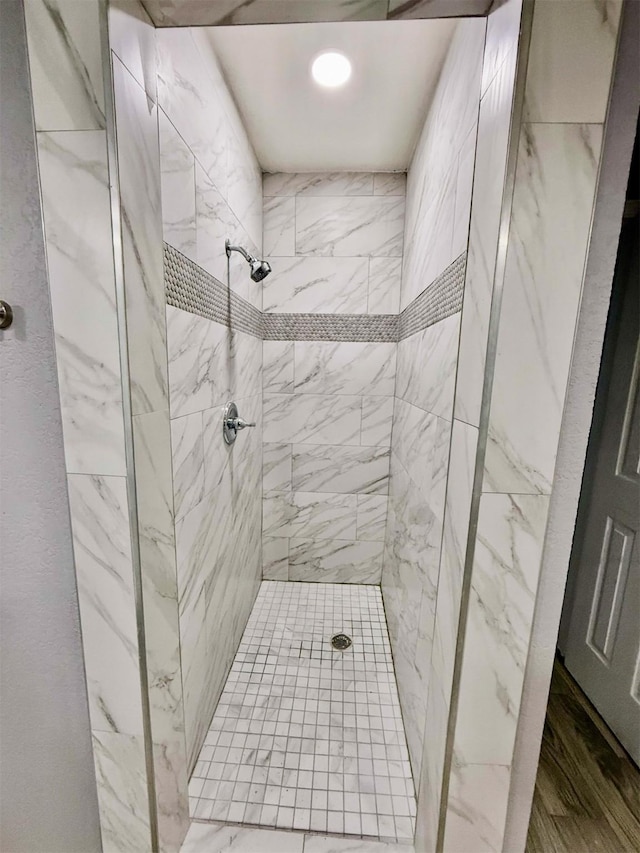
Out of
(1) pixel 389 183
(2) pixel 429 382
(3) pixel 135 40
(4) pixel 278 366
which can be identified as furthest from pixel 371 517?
(3) pixel 135 40

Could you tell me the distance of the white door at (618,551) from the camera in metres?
1.36

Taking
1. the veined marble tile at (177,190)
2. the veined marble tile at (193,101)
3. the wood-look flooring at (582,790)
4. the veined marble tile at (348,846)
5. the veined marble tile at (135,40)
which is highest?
the veined marble tile at (193,101)

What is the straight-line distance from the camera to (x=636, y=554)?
1353 millimetres

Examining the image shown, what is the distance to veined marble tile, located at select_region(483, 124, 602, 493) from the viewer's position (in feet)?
2.12

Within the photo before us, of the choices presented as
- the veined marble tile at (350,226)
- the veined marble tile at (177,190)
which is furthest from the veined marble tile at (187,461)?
the veined marble tile at (350,226)

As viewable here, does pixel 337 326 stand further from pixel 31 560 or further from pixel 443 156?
pixel 31 560

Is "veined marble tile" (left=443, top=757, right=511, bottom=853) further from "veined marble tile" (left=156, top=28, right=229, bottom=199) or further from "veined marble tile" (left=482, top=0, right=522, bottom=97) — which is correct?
"veined marble tile" (left=156, top=28, right=229, bottom=199)

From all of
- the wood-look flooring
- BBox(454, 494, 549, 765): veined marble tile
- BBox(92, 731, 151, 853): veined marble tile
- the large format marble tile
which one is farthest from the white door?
BBox(92, 731, 151, 853): veined marble tile

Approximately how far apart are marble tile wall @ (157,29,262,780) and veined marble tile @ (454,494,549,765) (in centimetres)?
79

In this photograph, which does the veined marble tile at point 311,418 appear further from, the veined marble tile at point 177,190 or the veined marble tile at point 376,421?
the veined marble tile at point 177,190

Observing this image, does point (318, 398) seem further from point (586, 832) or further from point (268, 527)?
point (586, 832)

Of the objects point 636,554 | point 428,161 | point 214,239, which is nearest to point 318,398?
point 214,239

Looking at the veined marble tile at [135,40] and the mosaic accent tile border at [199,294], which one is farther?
the mosaic accent tile border at [199,294]

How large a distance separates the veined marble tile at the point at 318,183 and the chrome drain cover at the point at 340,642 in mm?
2382
